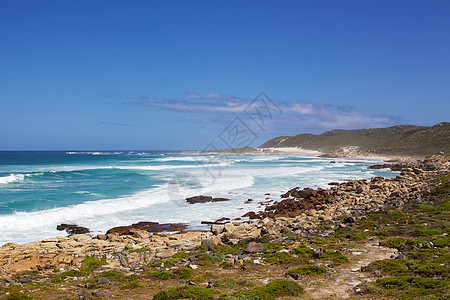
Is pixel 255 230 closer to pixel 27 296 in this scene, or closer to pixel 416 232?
pixel 416 232

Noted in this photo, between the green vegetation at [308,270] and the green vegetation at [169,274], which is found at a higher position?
the green vegetation at [308,270]

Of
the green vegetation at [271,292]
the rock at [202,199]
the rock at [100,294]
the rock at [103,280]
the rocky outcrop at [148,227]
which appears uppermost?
the green vegetation at [271,292]

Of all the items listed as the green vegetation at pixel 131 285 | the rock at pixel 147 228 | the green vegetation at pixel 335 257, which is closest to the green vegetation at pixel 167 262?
the green vegetation at pixel 131 285

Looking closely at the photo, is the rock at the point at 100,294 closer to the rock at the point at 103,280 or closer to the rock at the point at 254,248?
the rock at the point at 103,280

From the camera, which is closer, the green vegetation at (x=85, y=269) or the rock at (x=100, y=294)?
the rock at (x=100, y=294)

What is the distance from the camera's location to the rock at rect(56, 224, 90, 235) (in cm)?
1593

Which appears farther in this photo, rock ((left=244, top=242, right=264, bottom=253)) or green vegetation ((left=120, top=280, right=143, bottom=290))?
rock ((left=244, top=242, right=264, bottom=253))

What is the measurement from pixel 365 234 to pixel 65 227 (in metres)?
15.1

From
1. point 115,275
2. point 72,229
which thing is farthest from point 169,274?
point 72,229

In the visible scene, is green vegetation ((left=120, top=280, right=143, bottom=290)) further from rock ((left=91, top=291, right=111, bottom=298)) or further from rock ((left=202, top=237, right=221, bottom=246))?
rock ((left=202, top=237, right=221, bottom=246))

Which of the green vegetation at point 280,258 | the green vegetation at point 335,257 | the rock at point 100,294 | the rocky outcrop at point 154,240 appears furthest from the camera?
the rocky outcrop at point 154,240

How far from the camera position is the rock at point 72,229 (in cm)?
1593

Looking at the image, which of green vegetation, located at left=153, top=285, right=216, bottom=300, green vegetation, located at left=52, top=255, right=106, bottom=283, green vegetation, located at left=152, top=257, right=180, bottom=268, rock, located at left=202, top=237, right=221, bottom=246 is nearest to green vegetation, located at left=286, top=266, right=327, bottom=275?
green vegetation, located at left=153, top=285, right=216, bottom=300

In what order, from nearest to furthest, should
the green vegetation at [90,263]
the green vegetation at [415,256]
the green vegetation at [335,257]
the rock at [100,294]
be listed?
1. the green vegetation at [415,256]
2. the rock at [100,294]
3. the green vegetation at [335,257]
4. the green vegetation at [90,263]
